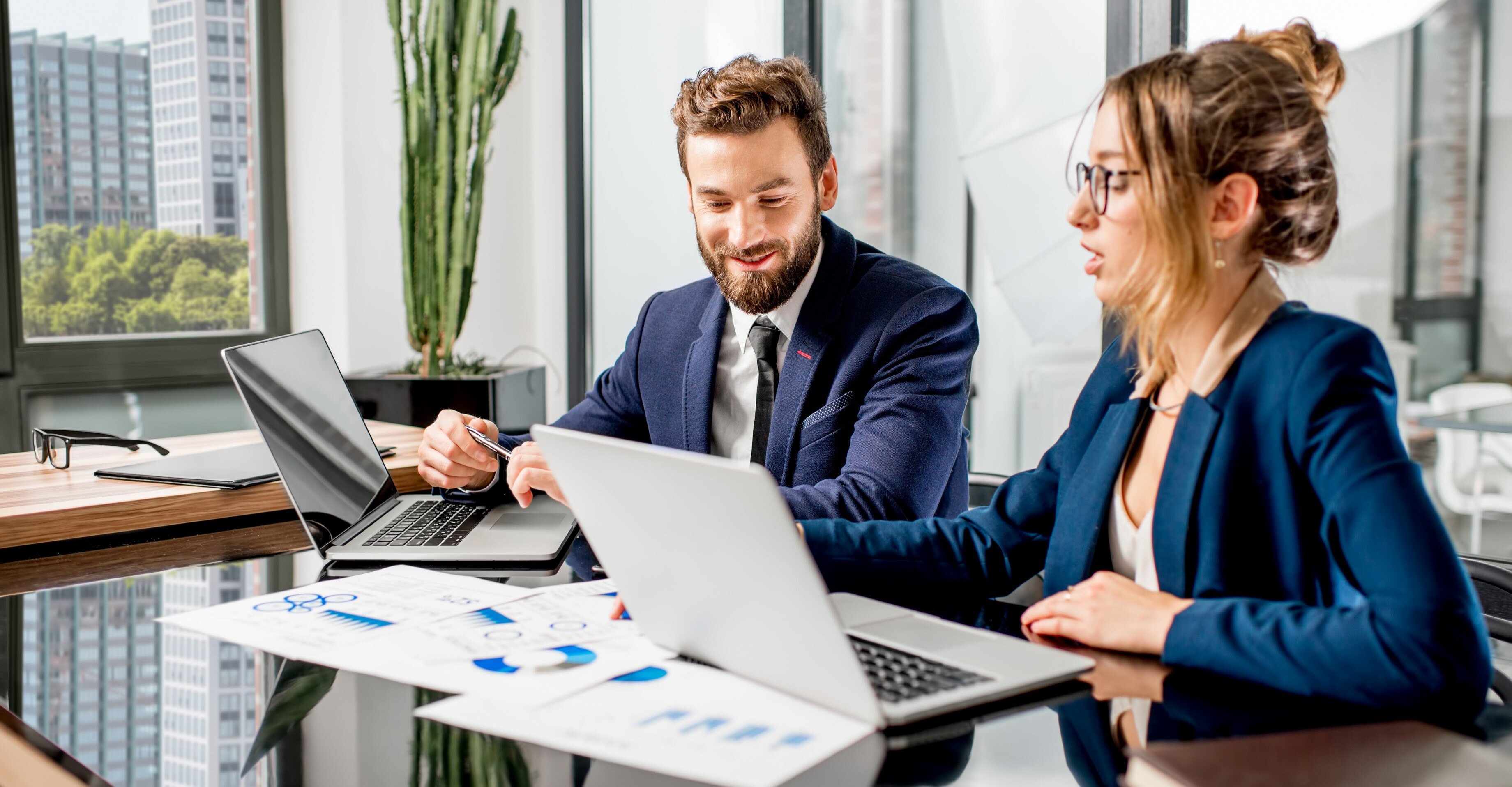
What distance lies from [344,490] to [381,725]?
70cm

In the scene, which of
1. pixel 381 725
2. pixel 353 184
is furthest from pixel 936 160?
pixel 381 725

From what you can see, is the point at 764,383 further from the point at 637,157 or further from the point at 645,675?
the point at 637,157

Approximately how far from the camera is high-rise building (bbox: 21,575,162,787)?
0.75m

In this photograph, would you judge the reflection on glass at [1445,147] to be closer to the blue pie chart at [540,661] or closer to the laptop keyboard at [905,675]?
the laptop keyboard at [905,675]

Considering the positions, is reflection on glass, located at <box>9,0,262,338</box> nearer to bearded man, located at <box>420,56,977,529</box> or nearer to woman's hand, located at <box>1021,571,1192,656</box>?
bearded man, located at <box>420,56,977,529</box>

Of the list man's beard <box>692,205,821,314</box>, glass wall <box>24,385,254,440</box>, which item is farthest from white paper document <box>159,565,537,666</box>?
glass wall <box>24,385,254,440</box>

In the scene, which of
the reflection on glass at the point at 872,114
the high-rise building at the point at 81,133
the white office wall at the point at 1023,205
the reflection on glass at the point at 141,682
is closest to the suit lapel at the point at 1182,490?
the reflection on glass at the point at 141,682

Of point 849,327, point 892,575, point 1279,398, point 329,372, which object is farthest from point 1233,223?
point 329,372

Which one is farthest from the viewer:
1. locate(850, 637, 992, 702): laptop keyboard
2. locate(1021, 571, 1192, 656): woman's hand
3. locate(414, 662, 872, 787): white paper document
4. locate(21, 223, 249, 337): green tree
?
locate(21, 223, 249, 337): green tree

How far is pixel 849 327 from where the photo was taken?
164 cm

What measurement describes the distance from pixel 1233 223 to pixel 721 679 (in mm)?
590

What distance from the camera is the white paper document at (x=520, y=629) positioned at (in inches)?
35.6

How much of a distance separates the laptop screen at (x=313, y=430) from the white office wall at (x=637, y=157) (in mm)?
2573

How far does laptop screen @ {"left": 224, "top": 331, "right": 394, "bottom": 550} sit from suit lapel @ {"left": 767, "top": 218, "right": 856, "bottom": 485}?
0.55m
